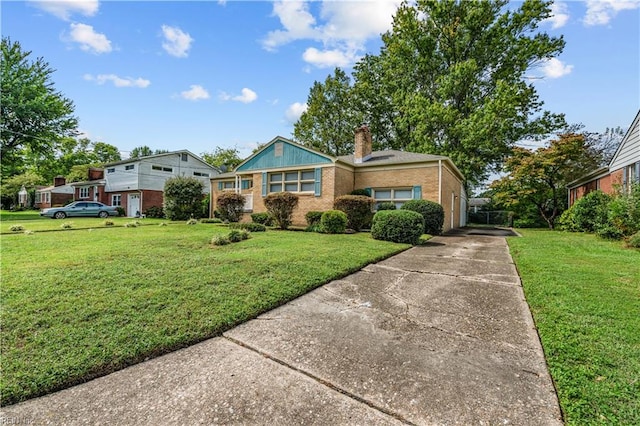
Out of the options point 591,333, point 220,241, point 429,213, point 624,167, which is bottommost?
point 591,333

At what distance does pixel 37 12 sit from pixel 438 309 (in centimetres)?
1162

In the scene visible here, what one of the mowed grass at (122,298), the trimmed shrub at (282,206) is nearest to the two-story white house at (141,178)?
the trimmed shrub at (282,206)

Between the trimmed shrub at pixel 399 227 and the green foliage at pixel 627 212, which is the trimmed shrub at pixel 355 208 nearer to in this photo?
the trimmed shrub at pixel 399 227

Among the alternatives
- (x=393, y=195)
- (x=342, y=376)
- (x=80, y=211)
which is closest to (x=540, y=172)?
(x=393, y=195)

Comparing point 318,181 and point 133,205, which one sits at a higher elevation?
point 318,181

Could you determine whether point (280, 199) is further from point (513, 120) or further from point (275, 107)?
point (513, 120)

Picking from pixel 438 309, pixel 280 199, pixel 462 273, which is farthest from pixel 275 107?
pixel 438 309

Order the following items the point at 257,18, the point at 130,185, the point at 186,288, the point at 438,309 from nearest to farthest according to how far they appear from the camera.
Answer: the point at 438,309
the point at 186,288
the point at 257,18
the point at 130,185

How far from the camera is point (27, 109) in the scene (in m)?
21.5

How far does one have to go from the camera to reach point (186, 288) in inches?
166

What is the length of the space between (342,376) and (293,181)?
13.8 m

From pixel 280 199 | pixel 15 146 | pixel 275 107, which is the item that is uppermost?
pixel 275 107

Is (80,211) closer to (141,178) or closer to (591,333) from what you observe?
(141,178)

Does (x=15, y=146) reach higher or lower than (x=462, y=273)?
higher
